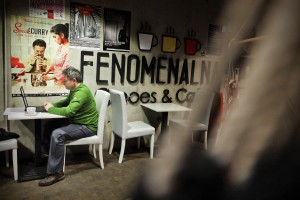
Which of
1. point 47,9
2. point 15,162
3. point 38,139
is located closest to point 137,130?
point 38,139

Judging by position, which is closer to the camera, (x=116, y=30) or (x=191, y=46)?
(x=116, y=30)

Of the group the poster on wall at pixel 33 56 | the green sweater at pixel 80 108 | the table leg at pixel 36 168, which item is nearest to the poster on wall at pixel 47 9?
the poster on wall at pixel 33 56

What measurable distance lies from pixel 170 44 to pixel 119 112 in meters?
1.50

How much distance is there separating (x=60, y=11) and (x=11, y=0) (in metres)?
0.56

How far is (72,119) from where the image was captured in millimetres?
3109

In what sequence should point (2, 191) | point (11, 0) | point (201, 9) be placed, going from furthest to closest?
point (201, 9) < point (11, 0) < point (2, 191)

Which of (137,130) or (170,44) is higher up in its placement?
(170,44)

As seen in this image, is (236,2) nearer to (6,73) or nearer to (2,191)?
(2,191)

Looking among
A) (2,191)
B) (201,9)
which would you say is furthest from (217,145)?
(201,9)

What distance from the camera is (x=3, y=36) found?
2980 millimetres

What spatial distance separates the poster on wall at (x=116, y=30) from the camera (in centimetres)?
354

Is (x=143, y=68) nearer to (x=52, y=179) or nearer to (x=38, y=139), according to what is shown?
(x=38, y=139)

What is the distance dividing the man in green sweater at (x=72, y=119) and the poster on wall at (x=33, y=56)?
13.2 inches

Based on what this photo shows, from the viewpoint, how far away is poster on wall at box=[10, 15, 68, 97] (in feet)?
10.0
